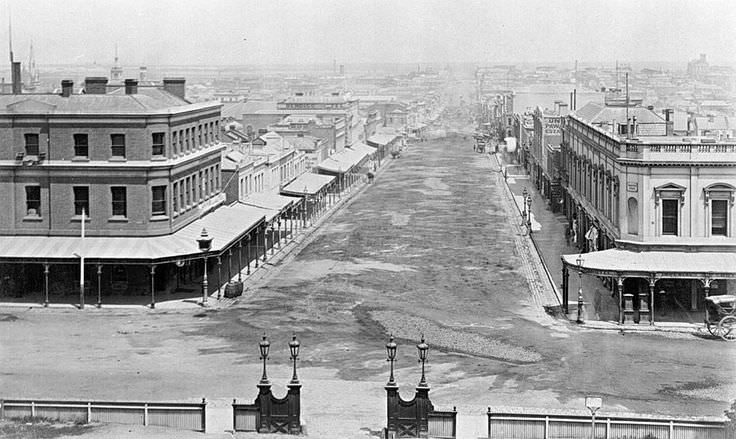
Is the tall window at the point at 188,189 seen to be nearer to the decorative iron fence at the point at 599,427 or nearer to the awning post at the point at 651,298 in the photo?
the awning post at the point at 651,298

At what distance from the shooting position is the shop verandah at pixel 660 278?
4878 centimetres

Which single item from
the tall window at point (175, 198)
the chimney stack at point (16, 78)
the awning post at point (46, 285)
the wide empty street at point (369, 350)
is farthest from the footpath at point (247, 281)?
the chimney stack at point (16, 78)

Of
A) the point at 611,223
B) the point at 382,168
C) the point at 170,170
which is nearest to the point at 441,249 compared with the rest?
the point at 611,223

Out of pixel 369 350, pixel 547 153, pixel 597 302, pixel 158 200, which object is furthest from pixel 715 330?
pixel 547 153

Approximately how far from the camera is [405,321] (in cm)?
4888

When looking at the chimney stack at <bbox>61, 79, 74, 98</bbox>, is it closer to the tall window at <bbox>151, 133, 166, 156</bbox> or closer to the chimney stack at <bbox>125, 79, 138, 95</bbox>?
the chimney stack at <bbox>125, 79, 138, 95</bbox>

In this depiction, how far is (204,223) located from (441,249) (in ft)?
58.8

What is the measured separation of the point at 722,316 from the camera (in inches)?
1815

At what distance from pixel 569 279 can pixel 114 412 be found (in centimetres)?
3379

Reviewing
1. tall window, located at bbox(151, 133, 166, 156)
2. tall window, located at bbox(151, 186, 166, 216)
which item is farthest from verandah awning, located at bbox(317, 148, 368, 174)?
tall window, located at bbox(151, 186, 166, 216)

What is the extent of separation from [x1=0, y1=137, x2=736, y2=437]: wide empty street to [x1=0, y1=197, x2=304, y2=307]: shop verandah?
102 inches

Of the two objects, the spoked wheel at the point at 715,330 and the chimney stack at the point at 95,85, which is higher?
the chimney stack at the point at 95,85

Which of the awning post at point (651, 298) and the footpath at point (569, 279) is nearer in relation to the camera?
the footpath at point (569, 279)

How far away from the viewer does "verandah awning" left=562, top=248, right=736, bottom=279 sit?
160 ft
